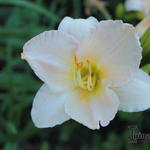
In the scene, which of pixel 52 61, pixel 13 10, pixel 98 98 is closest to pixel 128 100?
pixel 98 98

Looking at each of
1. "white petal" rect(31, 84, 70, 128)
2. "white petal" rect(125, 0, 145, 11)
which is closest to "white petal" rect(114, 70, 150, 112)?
"white petal" rect(31, 84, 70, 128)

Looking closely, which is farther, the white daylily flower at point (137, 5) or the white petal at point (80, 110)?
the white daylily flower at point (137, 5)

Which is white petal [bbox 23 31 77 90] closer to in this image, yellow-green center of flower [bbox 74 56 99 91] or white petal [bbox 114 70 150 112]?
yellow-green center of flower [bbox 74 56 99 91]

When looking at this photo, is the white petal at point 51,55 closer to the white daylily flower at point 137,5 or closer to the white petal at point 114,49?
the white petal at point 114,49

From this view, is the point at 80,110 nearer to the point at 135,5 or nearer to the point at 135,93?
the point at 135,93

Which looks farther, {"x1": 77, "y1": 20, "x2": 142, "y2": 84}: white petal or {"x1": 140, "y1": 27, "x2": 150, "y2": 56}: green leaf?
{"x1": 140, "y1": 27, "x2": 150, "y2": 56}: green leaf

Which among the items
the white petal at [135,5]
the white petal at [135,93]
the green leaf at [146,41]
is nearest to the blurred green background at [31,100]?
the white petal at [135,5]
